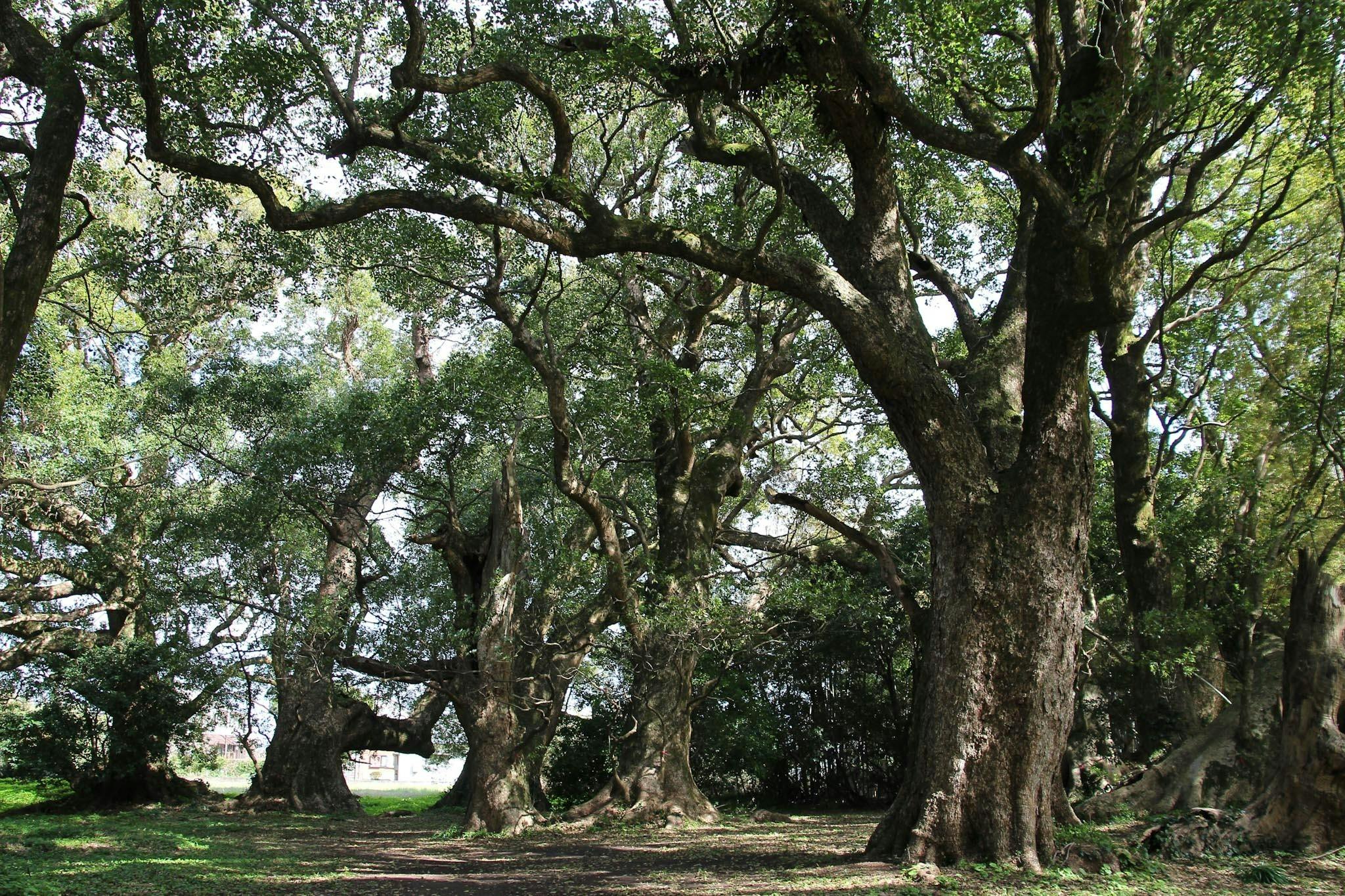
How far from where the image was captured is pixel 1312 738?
19.7 ft

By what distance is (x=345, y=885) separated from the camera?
6.01m

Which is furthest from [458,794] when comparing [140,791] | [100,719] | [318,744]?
[100,719]

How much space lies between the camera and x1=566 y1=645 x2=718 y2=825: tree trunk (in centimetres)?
1046

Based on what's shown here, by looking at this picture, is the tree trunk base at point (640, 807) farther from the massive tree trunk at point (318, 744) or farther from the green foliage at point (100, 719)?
the green foliage at point (100, 719)

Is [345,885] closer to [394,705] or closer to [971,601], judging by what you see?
[971,601]

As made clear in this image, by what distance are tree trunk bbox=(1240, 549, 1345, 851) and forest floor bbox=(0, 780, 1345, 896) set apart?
10.9 inches

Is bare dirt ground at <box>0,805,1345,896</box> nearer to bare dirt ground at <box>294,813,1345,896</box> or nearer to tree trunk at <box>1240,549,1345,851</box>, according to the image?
bare dirt ground at <box>294,813,1345,896</box>

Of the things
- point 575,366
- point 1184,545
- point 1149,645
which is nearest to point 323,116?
point 575,366

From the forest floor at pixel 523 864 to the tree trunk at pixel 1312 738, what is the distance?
278 mm

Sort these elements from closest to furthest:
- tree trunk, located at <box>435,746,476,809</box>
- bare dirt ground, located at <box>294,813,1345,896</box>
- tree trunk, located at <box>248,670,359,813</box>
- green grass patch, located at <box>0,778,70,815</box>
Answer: bare dirt ground, located at <box>294,813,1345,896</box> → green grass patch, located at <box>0,778,70,815</box> → tree trunk, located at <box>248,670,359,813</box> → tree trunk, located at <box>435,746,476,809</box>

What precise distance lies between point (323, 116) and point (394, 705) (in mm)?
10306

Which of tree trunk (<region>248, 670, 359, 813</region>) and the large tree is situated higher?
the large tree

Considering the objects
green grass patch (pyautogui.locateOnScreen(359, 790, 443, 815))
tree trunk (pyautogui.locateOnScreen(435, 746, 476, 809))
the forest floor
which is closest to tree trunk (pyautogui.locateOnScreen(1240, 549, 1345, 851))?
the forest floor

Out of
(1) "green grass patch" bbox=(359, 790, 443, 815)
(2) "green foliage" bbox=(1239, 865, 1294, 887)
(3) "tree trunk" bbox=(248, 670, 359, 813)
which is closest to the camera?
(2) "green foliage" bbox=(1239, 865, 1294, 887)
